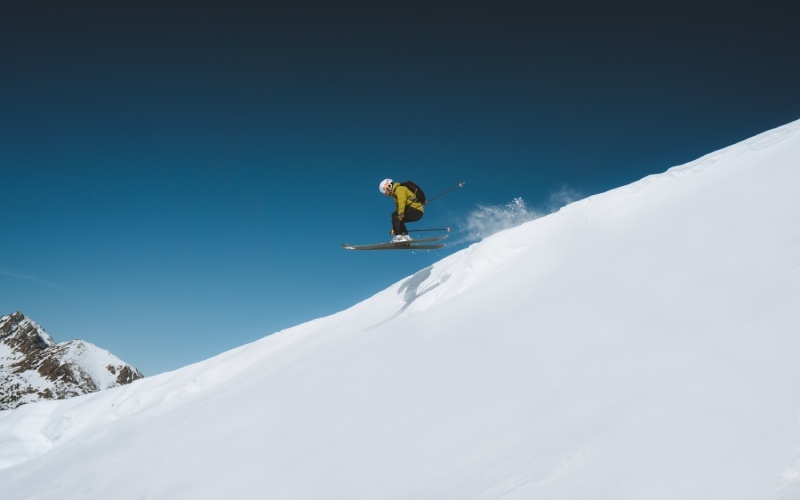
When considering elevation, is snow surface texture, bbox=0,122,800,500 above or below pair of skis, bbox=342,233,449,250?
below

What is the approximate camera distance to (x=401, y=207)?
1204 centimetres

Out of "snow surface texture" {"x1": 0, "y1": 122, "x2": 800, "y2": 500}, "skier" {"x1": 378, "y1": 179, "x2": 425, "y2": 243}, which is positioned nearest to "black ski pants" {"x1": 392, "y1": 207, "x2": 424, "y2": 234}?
"skier" {"x1": 378, "y1": 179, "x2": 425, "y2": 243}

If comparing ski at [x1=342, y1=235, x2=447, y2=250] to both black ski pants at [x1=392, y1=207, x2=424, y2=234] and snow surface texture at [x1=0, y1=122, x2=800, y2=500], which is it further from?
snow surface texture at [x1=0, y1=122, x2=800, y2=500]

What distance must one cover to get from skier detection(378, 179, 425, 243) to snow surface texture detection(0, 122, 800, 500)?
6.09 ft

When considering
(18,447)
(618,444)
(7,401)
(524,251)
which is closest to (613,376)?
(618,444)

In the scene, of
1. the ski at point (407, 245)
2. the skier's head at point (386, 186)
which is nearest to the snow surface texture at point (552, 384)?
the ski at point (407, 245)

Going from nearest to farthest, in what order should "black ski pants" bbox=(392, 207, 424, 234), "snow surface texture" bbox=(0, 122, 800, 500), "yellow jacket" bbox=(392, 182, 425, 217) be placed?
1. "snow surface texture" bbox=(0, 122, 800, 500)
2. "yellow jacket" bbox=(392, 182, 425, 217)
3. "black ski pants" bbox=(392, 207, 424, 234)

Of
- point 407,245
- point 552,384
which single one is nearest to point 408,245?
point 407,245

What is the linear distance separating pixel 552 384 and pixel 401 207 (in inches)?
317

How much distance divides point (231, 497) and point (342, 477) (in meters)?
1.54

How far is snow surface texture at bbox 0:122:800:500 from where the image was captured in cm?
296

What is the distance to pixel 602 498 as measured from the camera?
2.65 metres

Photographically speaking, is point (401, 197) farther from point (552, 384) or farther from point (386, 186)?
point (552, 384)

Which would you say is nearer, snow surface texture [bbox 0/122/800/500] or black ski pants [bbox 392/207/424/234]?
snow surface texture [bbox 0/122/800/500]
